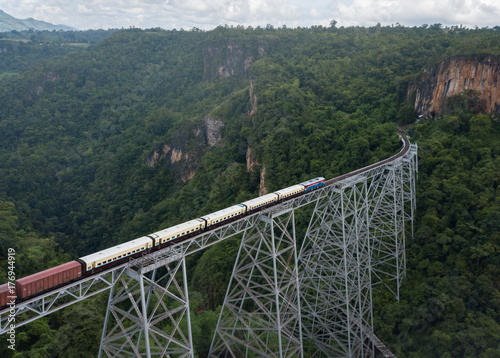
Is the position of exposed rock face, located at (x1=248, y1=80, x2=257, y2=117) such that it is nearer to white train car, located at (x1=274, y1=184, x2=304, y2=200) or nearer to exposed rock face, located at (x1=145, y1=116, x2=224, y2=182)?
exposed rock face, located at (x1=145, y1=116, x2=224, y2=182)

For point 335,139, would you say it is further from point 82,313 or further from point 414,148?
point 82,313

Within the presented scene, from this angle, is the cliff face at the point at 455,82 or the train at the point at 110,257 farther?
the cliff face at the point at 455,82

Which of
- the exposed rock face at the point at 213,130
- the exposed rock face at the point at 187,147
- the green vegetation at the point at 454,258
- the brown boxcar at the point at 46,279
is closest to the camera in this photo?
the brown boxcar at the point at 46,279

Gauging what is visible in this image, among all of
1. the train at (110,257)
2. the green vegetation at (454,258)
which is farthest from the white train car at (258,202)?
the green vegetation at (454,258)

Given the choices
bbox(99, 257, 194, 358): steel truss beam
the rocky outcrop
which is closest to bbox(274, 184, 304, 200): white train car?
bbox(99, 257, 194, 358): steel truss beam

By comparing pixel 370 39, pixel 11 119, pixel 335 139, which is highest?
pixel 370 39

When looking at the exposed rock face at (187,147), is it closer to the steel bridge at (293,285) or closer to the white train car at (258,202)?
the steel bridge at (293,285)

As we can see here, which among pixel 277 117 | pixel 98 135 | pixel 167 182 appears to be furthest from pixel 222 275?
pixel 98 135
